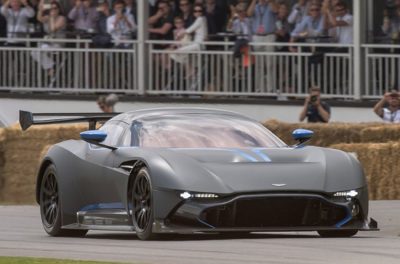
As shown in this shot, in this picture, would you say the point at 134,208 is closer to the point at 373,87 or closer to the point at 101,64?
the point at 373,87

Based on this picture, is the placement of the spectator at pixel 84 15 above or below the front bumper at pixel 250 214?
above

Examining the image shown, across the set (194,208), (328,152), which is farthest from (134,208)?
(328,152)

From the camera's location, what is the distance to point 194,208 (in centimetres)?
1221

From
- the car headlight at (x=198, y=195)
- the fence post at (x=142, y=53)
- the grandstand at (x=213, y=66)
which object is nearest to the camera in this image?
the car headlight at (x=198, y=195)

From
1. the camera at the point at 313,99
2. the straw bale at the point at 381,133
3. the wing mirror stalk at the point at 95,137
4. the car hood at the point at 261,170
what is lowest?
the straw bale at the point at 381,133

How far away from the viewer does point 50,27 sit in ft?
92.5

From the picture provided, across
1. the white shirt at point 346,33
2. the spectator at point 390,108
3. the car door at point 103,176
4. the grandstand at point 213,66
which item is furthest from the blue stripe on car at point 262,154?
the white shirt at point 346,33

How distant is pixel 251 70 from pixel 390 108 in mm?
5022

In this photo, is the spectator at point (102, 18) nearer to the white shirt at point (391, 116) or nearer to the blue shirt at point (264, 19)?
the blue shirt at point (264, 19)

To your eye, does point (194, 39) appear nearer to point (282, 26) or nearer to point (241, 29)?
point (241, 29)

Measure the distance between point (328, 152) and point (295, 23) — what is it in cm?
1306

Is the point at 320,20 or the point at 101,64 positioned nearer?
the point at 320,20

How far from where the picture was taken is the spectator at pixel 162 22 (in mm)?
27031

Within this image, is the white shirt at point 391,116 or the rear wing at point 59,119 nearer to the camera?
the rear wing at point 59,119
